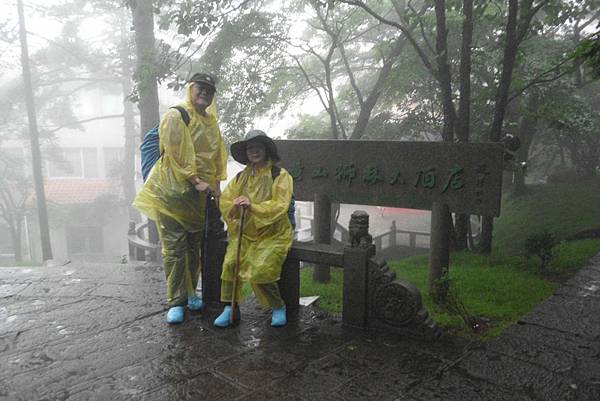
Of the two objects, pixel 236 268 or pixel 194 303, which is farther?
pixel 194 303

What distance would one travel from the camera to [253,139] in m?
3.93

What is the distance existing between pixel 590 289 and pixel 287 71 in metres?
7.86

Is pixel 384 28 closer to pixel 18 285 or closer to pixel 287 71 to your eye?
pixel 287 71

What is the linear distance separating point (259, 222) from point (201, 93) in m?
1.32

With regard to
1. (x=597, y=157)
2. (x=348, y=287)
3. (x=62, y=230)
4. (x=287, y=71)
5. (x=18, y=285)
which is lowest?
(x=62, y=230)

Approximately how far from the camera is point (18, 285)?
588 cm

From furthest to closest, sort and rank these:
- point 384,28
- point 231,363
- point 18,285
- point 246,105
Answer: point 384,28 < point 246,105 < point 18,285 < point 231,363

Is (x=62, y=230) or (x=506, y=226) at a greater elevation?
(x=506, y=226)

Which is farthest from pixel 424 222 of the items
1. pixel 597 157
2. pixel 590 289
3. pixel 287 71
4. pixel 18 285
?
pixel 18 285

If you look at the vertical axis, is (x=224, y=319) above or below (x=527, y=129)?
below

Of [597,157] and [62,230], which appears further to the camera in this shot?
[62,230]

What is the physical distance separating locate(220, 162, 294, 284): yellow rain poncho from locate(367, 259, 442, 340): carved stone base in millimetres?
809

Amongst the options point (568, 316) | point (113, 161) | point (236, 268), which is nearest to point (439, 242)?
point (568, 316)

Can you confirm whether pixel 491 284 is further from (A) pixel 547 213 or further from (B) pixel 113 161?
(B) pixel 113 161
